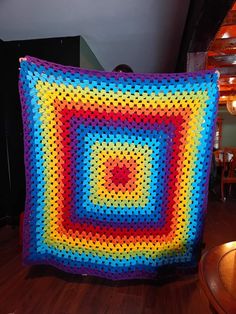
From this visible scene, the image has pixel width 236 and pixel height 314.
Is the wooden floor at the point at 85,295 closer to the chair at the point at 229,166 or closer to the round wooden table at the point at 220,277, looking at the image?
the round wooden table at the point at 220,277

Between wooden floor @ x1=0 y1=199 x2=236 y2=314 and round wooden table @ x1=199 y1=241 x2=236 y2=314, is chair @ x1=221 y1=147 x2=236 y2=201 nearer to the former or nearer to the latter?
wooden floor @ x1=0 y1=199 x2=236 y2=314

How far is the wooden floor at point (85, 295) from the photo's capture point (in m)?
0.87

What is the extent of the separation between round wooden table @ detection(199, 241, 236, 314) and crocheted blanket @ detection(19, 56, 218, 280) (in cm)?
36

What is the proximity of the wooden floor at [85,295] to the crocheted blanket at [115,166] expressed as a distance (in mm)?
169

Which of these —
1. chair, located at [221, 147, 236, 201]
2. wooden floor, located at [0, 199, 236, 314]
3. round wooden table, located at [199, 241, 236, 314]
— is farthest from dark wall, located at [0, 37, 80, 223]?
chair, located at [221, 147, 236, 201]

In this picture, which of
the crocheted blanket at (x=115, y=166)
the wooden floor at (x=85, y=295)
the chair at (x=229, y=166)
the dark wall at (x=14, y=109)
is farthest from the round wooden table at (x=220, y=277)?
the chair at (x=229, y=166)

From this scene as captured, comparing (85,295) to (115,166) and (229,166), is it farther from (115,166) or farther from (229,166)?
(229,166)

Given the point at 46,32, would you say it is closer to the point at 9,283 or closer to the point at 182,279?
the point at 9,283

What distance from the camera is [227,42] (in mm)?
1972

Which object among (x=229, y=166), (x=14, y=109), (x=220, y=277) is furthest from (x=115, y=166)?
(x=229, y=166)

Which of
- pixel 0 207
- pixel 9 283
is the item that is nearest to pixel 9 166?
pixel 0 207

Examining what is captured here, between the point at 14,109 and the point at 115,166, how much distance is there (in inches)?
55.1

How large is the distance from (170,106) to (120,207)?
1.36 feet

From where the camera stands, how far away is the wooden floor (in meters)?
0.87
